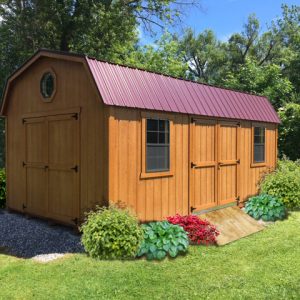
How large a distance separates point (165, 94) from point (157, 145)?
3.69 ft

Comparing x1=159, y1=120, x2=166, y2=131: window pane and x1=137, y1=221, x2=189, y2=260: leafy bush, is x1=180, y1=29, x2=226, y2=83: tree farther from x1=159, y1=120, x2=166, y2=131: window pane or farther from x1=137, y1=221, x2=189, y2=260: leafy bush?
x1=137, y1=221, x2=189, y2=260: leafy bush

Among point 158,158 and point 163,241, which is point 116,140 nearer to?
point 158,158

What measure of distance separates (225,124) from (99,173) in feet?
12.8

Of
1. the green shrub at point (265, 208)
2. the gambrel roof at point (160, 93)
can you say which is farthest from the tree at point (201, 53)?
the green shrub at point (265, 208)

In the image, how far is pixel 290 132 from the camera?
15.9 m

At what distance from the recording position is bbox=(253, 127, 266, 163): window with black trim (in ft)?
33.3

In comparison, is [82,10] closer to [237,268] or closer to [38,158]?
[38,158]

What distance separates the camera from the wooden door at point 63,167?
6.99m

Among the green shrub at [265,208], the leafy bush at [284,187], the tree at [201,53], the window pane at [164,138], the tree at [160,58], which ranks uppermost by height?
the tree at [201,53]

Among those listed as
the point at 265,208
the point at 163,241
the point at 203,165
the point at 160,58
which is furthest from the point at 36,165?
the point at 160,58

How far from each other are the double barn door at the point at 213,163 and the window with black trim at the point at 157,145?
880 millimetres

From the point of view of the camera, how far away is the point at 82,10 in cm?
1975

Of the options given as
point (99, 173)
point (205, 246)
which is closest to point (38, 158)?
point (99, 173)

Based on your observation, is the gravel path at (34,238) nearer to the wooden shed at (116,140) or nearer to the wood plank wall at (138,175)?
the wooden shed at (116,140)
